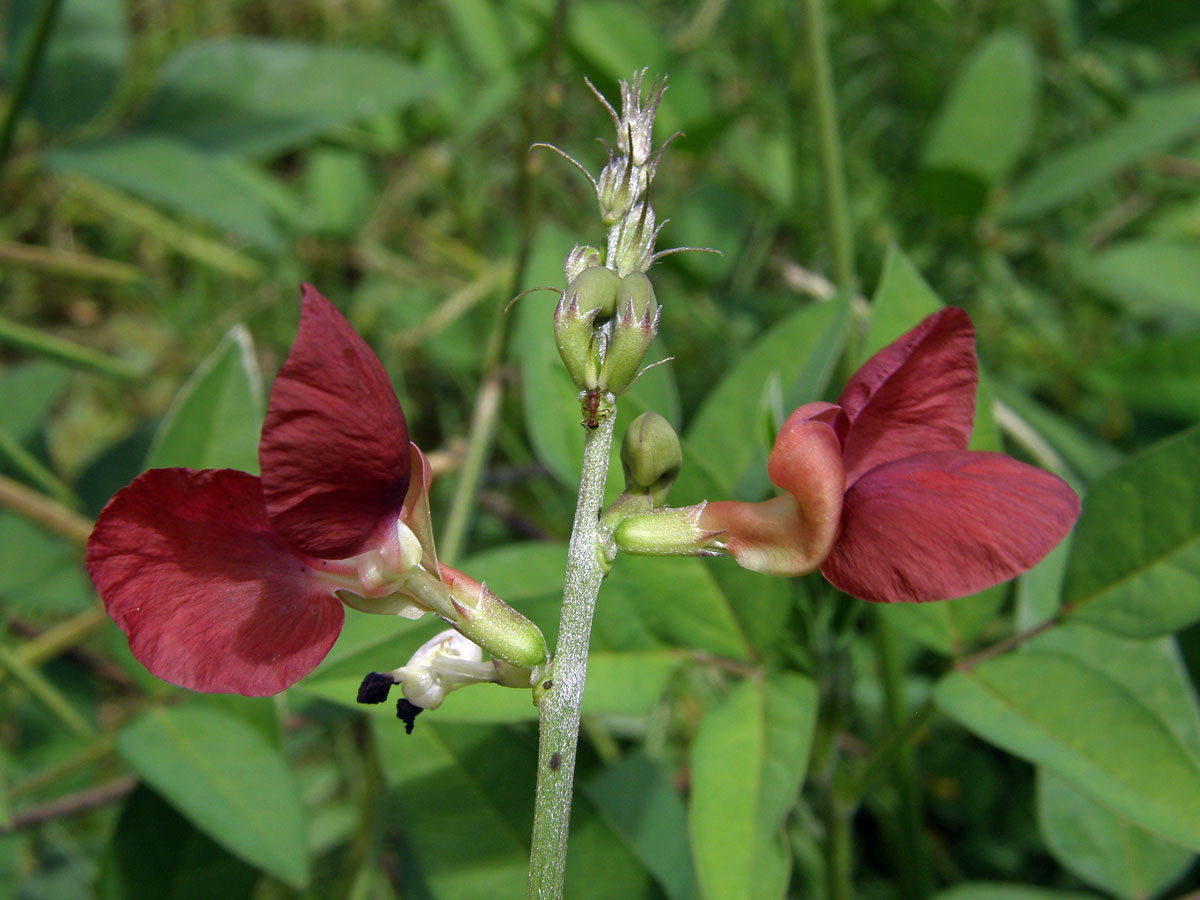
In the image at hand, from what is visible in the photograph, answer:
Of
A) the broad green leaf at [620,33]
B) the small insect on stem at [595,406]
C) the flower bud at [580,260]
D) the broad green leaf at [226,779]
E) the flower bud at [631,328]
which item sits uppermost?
the broad green leaf at [620,33]

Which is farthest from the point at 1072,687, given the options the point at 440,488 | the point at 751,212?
the point at 751,212

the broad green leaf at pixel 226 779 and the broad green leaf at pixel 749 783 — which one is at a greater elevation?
the broad green leaf at pixel 749 783

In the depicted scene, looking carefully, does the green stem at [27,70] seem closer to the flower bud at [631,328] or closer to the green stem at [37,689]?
the green stem at [37,689]

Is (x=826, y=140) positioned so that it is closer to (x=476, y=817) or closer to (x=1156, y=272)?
(x=1156, y=272)

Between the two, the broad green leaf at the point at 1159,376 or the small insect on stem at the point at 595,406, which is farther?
the broad green leaf at the point at 1159,376

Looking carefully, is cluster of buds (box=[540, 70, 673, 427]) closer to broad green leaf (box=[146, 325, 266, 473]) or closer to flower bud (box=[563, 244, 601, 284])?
flower bud (box=[563, 244, 601, 284])

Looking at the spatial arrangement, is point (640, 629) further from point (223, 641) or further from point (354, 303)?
point (354, 303)

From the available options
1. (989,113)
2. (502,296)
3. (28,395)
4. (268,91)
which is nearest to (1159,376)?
(989,113)

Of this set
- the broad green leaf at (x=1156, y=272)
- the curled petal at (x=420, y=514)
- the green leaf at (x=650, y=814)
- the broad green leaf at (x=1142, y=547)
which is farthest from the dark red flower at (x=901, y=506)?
the broad green leaf at (x=1156, y=272)
